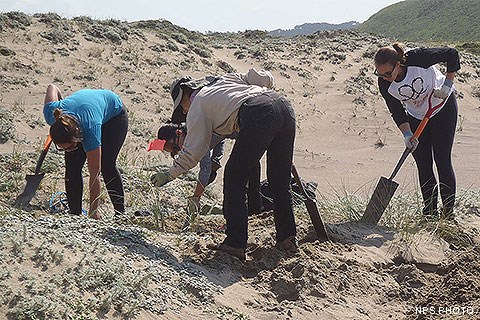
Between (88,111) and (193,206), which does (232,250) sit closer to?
(193,206)

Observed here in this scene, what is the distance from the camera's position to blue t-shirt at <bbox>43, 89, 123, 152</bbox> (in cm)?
445

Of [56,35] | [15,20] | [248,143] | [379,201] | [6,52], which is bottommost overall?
[379,201]

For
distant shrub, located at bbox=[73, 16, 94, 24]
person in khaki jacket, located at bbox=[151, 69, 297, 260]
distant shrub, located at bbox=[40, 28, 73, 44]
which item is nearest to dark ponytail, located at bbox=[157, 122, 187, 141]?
person in khaki jacket, located at bbox=[151, 69, 297, 260]

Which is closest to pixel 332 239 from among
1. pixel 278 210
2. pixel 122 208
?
pixel 278 210

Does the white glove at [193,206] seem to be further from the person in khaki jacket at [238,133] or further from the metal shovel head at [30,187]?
the metal shovel head at [30,187]

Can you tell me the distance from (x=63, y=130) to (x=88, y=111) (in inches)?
14.9

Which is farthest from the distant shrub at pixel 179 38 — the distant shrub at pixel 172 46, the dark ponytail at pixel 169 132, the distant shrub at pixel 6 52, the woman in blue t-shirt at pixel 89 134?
the dark ponytail at pixel 169 132

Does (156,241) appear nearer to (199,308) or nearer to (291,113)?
(199,308)

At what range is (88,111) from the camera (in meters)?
4.57

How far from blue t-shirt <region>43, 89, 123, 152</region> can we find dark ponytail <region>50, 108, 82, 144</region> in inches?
4.7

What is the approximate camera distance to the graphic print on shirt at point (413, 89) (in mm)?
4898

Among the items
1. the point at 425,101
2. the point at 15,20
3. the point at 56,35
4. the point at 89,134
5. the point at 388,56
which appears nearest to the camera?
the point at 89,134

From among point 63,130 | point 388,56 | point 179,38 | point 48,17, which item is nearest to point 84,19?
point 48,17

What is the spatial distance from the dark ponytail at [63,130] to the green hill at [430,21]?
58.0m
